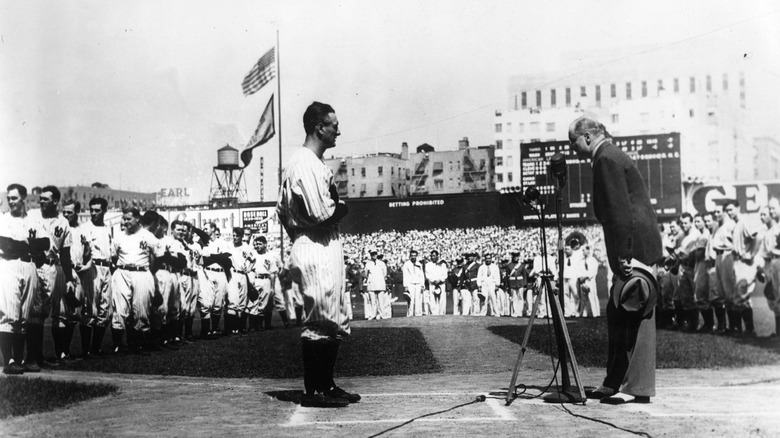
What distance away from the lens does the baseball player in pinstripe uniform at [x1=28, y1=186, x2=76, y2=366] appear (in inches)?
299

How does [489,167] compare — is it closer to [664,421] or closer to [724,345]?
[724,345]

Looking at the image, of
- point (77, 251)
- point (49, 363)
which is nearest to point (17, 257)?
point (49, 363)

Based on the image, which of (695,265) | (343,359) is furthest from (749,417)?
(695,265)

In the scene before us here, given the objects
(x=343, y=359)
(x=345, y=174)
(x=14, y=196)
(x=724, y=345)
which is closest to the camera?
(x=14, y=196)

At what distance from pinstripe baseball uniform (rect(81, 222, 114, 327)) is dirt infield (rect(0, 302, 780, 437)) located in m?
2.87

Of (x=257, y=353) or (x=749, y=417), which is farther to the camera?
(x=257, y=353)

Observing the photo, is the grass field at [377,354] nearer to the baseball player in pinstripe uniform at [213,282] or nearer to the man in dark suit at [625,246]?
the man in dark suit at [625,246]

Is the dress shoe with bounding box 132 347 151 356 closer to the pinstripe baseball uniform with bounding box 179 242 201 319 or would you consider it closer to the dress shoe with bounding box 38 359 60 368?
the dress shoe with bounding box 38 359 60 368

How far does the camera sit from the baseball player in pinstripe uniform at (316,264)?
16.0 feet

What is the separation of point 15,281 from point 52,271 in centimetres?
94

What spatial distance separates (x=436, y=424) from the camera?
13.9ft

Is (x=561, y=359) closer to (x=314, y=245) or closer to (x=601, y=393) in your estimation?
(x=601, y=393)

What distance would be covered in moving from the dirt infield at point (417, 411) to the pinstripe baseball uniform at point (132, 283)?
2.77 meters

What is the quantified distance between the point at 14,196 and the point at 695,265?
10.2m
